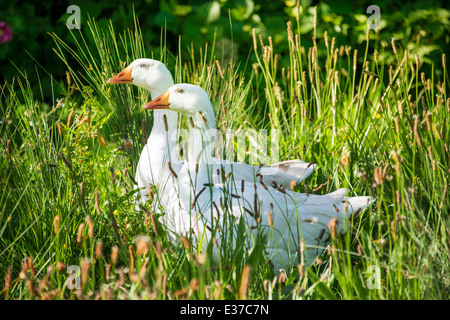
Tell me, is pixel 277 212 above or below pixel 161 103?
below

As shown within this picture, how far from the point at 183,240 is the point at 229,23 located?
11.2 feet

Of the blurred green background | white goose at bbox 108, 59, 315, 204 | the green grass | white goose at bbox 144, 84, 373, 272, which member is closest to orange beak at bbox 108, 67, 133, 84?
white goose at bbox 108, 59, 315, 204

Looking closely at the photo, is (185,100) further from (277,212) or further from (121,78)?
(277,212)

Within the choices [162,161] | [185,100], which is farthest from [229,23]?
[162,161]

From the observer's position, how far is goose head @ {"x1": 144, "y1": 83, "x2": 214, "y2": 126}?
2.86 m

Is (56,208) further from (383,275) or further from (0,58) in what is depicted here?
(0,58)

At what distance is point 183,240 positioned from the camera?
1628 millimetres

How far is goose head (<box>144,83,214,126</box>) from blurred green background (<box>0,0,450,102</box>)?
1.75 meters

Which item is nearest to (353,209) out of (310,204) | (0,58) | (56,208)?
(310,204)

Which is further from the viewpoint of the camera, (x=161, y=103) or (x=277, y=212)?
(x=161, y=103)

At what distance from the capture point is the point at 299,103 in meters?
3.40

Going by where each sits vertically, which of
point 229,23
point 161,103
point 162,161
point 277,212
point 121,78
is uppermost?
point 229,23
